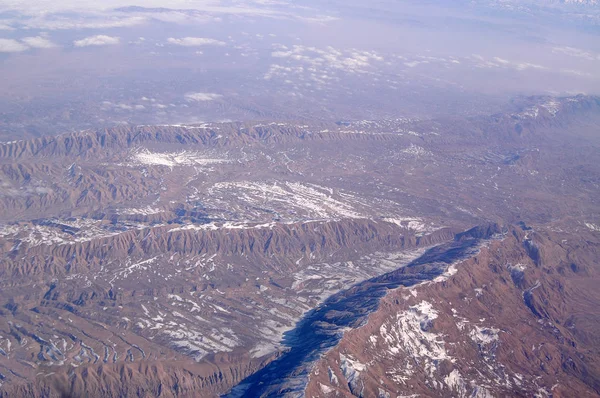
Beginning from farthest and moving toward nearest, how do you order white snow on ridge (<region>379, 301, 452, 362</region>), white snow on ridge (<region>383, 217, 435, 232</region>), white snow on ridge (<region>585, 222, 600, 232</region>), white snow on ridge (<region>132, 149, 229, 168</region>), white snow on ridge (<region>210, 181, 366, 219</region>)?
white snow on ridge (<region>132, 149, 229, 168</region>)
white snow on ridge (<region>585, 222, 600, 232</region>)
white snow on ridge (<region>210, 181, 366, 219</region>)
white snow on ridge (<region>383, 217, 435, 232</region>)
white snow on ridge (<region>379, 301, 452, 362</region>)

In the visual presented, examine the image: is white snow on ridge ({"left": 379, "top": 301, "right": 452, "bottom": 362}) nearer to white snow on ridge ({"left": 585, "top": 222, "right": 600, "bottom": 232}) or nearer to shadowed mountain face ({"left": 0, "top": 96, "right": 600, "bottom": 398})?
shadowed mountain face ({"left": 0, "top": 96, "right": 600, "bottom": 398})

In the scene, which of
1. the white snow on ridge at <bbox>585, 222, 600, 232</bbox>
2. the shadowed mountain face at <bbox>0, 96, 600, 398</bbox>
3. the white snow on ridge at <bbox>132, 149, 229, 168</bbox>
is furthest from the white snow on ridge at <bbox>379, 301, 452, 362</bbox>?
the white snow on ridge at <bbox>132, 149, 229, 168</bbox>

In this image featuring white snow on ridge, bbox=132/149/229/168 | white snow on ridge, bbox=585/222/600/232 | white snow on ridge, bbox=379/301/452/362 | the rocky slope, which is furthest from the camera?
white snow on ridge, bbox=132/149/229/168

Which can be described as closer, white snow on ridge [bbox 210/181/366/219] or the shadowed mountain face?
the shadowed mountain face

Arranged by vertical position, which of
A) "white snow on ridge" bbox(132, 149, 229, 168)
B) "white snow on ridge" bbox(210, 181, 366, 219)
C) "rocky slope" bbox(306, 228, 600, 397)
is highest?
"rocky slope" bbox(306, 228, 600, 397)

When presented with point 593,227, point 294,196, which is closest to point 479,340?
point 294,196

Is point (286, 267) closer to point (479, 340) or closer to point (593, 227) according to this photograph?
point (479, 340)

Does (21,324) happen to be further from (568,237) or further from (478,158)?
(478,158)

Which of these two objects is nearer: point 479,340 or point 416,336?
point 416,336

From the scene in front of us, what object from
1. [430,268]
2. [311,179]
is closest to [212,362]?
[430,268]
